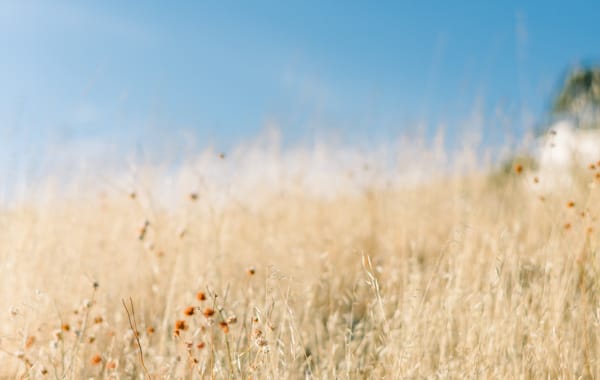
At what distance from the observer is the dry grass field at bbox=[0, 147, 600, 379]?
2035 mm

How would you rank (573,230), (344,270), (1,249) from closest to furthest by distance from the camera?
1. (573,230)
2. (1,249)
3. (344,270)

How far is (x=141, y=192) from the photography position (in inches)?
167

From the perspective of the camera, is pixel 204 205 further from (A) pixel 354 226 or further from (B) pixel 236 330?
(B) pixel 236 330

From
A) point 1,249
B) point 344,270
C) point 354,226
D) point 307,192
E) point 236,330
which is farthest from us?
point 307,192

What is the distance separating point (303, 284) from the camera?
9.97 feet

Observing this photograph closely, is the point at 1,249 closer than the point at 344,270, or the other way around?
the point at 1,249

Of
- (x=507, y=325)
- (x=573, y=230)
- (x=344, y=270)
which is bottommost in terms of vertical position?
(x=344, y=270)

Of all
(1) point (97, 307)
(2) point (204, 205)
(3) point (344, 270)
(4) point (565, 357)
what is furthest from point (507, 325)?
(2) point (204, 205)

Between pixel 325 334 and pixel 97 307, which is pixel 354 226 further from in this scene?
pixel 97 307

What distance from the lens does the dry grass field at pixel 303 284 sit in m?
2.04

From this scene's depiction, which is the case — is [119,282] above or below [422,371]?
below

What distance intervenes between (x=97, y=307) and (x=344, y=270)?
1610 millimetres

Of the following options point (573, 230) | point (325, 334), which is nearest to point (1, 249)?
point (325, 334)

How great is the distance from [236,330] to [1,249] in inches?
66.9
